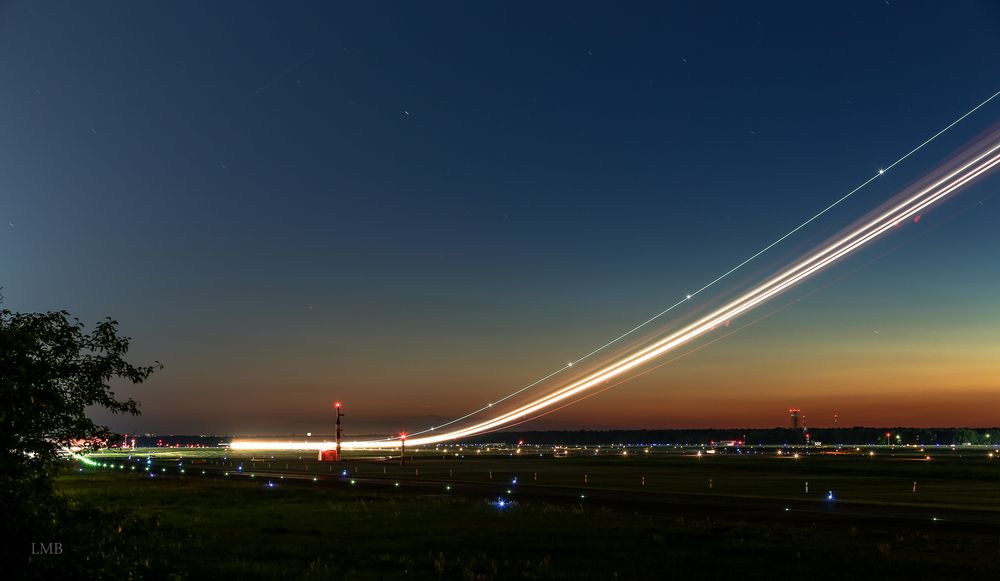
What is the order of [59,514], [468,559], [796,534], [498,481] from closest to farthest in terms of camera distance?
[59,514], [468,559], [796,534], [498,481]

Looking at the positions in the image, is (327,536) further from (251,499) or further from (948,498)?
(948,498)

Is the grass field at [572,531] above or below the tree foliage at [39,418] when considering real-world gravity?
below

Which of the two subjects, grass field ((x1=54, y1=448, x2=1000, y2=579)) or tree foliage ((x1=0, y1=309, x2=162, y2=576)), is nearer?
tree foliage ((x1=0, y1=309, x2=162, y2=576))

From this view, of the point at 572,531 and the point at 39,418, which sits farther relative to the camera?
the point at 572,531

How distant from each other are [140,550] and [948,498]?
169 ft

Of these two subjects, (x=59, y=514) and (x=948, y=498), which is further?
(x=948, y=498)

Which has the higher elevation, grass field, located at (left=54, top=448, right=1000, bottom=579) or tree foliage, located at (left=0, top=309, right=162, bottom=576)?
tree foliage, located at (left=0, top=309, right=162, bottom=576)

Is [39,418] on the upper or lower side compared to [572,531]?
upper

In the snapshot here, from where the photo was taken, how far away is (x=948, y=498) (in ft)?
Answer: 166

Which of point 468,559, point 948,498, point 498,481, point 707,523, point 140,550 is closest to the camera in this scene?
point 140,550

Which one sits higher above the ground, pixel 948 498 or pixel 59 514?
pixel 59 514

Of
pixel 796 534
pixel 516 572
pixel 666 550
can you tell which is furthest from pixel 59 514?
pixel 796 534

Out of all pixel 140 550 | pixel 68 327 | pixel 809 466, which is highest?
pixel 68 327

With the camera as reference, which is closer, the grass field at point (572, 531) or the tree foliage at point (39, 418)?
the tree foliage at point (39, 418)
